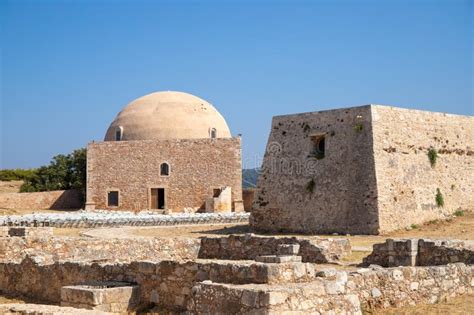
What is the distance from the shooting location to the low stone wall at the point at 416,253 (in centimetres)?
1154

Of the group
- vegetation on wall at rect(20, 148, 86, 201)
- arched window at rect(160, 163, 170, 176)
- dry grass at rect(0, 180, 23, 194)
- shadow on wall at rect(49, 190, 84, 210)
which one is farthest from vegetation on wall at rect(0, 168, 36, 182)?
arched window at rect(160, 163, 170, 176)

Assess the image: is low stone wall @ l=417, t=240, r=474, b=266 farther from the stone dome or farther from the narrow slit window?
the stone dome

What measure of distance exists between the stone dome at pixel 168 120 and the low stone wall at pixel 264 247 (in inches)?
1100

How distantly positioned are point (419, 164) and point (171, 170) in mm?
18633

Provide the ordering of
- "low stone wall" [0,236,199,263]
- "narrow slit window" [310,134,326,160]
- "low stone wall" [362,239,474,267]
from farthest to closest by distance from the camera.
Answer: "narrow slit window" [310,134,326,160], "low stone wall" [0,236,199,263], "low stone wall" [362,239,474,267]

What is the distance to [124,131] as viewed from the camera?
43.1m

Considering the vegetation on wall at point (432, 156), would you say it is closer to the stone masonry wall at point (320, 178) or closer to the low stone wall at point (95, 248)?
the stone masonry wall at point (320, 178)

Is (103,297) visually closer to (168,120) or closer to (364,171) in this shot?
(364,171)

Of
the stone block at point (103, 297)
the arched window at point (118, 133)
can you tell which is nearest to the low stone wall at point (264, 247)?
the stone block at point (103, 297)

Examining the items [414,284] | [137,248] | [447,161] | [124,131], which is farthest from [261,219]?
[124,131]

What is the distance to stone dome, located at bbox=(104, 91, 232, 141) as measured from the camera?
42.0m

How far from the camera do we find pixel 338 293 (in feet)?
23.2

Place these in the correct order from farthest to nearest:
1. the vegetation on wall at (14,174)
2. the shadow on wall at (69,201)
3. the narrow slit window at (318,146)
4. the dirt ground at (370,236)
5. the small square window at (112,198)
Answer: the vegetation on wall at (14,174)
the shadow on wall at (69,201)
the small square window at (112,198)
the narrow slit window at (318,146)
the dirt ground at (370,236)

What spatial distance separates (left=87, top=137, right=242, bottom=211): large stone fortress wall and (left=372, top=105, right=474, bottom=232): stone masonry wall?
50.6ft
